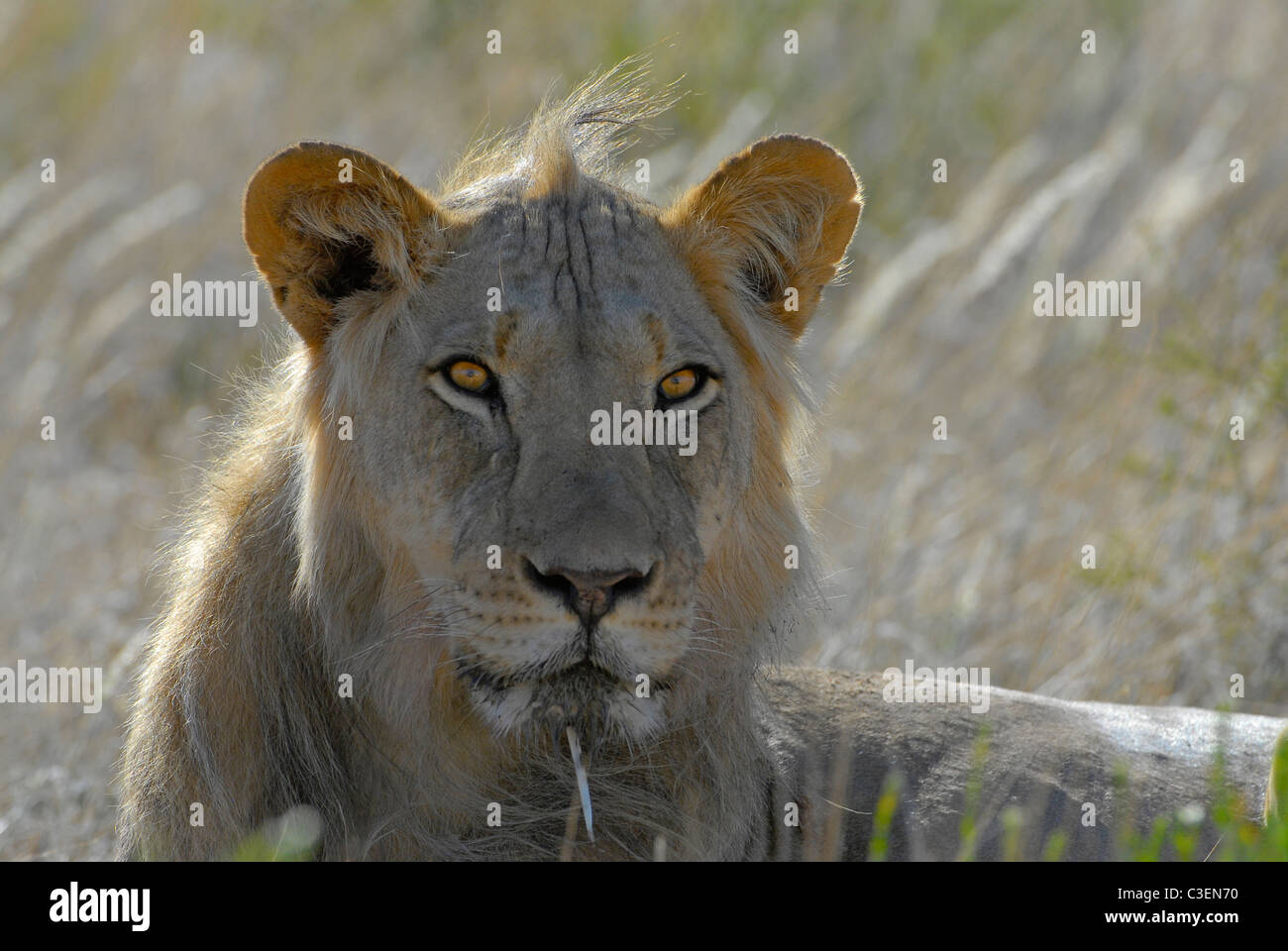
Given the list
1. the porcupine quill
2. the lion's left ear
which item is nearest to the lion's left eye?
the lion's left ear

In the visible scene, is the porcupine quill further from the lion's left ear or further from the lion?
the lion's left ear

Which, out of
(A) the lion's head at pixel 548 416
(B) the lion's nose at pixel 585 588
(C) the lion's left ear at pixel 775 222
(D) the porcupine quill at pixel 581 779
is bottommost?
(D) the porcupine quill at pixel 581 779

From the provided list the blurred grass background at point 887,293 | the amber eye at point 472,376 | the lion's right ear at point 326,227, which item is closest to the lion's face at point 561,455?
the amber eye at point 472,376

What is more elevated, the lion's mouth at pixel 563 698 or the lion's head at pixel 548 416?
the lion's head at pixel 548 416

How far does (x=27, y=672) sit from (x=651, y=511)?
3.45m

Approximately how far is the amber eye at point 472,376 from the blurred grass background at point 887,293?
4.31 feet

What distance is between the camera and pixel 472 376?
349cm

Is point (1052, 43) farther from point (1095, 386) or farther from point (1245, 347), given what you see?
point (1245, 347)

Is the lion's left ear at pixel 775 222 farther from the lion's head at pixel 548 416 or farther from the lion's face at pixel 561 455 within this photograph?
the lion's face at pixel 561 455

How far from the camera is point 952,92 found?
11.4 meters

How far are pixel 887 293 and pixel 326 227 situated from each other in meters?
4.04

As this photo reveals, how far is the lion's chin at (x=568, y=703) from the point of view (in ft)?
10.5

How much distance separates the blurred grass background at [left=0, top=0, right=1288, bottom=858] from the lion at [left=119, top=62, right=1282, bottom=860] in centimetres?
84

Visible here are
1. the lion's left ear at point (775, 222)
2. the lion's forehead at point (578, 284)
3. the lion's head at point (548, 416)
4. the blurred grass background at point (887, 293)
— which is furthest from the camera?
the blurred grass background at point (887, 293)
